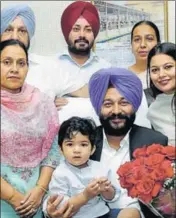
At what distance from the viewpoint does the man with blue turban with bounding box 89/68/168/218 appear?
1.20 m

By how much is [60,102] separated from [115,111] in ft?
0.55

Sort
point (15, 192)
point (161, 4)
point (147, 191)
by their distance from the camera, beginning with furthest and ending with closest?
point (161, 4) < point (15, 192) < point (147, 191)

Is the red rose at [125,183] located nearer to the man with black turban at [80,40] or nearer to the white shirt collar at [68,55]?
the man with black turban at [80,40]

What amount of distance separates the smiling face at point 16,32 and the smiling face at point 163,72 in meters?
0.37

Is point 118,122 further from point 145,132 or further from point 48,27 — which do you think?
point 48,27

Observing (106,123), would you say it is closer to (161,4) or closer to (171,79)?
(171,79)

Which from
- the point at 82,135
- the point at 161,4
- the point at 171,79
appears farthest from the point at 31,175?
the point at 161,4

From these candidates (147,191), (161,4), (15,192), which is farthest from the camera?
(161,4)

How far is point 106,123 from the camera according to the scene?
3.97 feet

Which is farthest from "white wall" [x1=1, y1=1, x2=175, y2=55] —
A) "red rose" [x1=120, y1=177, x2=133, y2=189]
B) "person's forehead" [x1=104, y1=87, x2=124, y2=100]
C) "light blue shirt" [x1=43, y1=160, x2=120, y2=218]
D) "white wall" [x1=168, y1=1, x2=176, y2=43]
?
"red rose" [x1=120, y1=177, x2=133, y2=189]

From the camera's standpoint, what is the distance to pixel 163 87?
122cm

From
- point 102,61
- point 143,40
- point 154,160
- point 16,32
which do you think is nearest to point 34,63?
point 16,32

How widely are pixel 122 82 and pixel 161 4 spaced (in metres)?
0.32

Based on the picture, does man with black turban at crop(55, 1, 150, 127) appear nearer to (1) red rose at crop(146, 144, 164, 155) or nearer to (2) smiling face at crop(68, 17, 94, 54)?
(2) smiling face at crop(68, 17, 94, 54)
